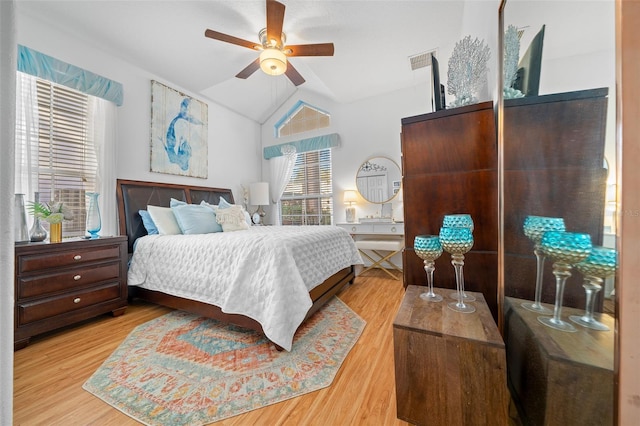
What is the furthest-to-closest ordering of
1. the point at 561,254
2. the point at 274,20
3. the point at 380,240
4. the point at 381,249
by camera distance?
the point at 380,240 < the point at 381,249 < the point at 274,20 < the point at 561,254

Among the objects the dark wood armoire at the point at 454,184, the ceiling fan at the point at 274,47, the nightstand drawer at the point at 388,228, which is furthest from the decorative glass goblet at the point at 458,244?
the nightstand drawer at the point at 388,228

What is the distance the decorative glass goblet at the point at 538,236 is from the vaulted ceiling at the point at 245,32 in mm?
2434

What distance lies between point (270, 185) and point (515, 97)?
14.0ft

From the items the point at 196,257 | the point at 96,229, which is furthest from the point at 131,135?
the point at 196,257

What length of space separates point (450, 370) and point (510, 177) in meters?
0.84

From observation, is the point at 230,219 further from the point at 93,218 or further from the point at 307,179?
the point at 307,179

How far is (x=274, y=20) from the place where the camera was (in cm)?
200

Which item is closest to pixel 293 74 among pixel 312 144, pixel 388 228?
pixel 312 144

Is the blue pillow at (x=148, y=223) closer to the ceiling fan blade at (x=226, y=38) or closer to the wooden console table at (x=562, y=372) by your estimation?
the ceiling fan blade at (x=226, y=38)

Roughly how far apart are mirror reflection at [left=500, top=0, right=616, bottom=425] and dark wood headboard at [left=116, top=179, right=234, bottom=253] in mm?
3443

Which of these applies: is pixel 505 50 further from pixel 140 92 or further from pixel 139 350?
pixel 140 92

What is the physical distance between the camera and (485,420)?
2.69 feet

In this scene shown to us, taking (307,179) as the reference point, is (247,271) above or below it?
below

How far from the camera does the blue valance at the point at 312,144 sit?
13.6 ft
